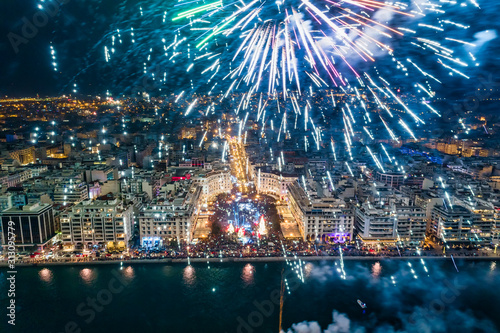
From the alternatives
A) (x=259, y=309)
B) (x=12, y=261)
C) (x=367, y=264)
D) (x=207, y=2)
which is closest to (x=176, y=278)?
(x=259, y=309)

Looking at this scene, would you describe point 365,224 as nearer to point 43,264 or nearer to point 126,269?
point 126,269

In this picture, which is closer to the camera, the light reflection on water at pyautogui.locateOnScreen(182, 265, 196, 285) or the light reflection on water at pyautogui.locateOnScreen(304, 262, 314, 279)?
the light reflection on water at pyautogui.locateOnScreen(182, 265, 196, 285)

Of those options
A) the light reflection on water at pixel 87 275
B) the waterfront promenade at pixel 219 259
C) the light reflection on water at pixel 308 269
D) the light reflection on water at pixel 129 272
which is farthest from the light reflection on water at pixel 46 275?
the light reflection on water at pixel 308 269

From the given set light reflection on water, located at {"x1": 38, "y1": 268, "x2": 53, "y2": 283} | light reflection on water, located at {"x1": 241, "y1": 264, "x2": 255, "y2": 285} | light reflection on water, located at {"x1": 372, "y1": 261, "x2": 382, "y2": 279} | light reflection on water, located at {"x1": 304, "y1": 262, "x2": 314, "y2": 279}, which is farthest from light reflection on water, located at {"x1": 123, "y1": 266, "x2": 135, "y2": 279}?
light reflection on water, located at {"x1": 372, "y1": 261, "x2": 382, "y2": 279}
